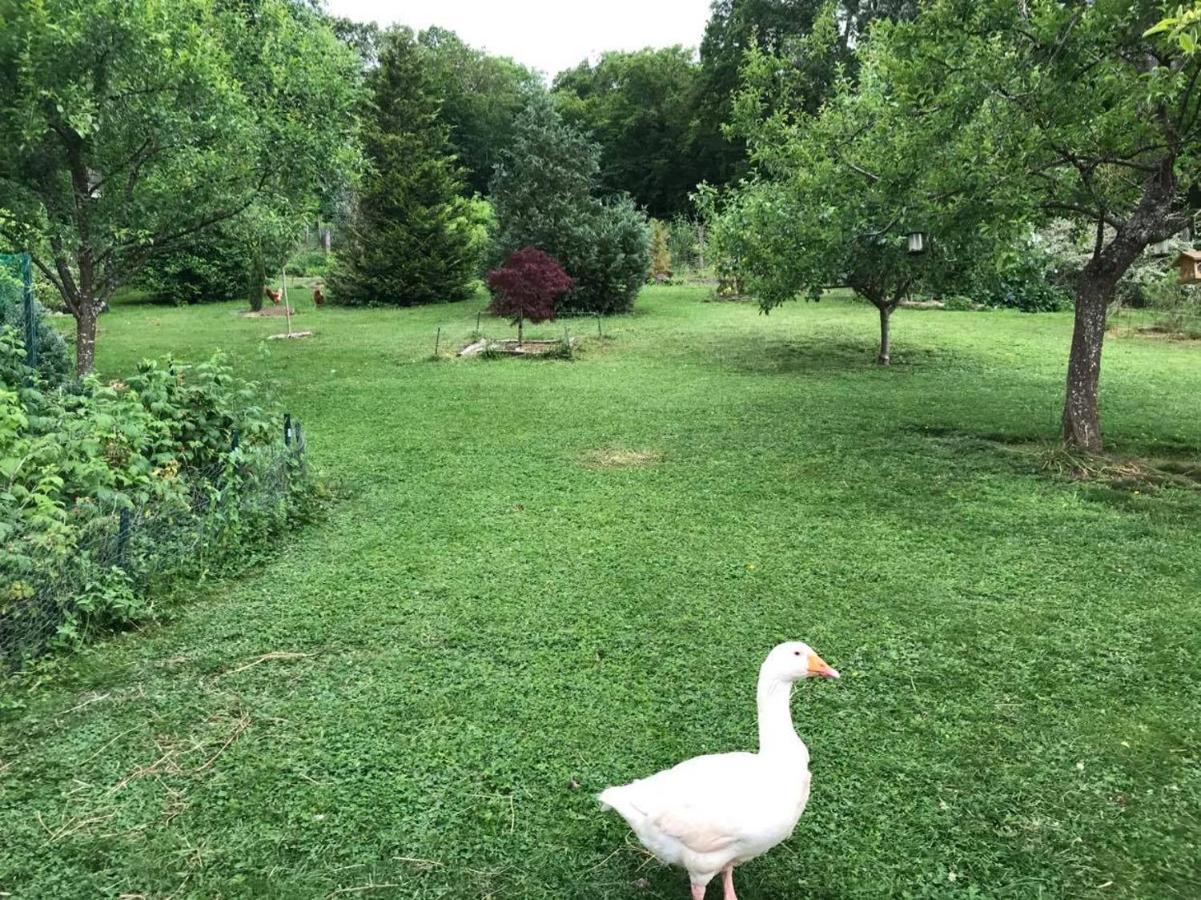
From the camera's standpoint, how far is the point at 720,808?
2.13 meters

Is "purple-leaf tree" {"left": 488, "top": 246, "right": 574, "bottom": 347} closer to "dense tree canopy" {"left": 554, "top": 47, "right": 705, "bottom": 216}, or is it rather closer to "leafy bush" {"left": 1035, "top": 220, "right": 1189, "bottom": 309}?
"leafy bush" {"left": 1035, "top": 220, "right": 1189, "bottom": 309}

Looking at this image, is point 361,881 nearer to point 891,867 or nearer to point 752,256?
point 891,867

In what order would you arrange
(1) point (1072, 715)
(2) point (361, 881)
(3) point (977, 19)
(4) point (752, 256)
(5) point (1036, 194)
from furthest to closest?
(4) point (752, 256)
(5) point (1036, 194)
(3) point (977, 19)
(1) point (1072, 715)
(2) point (361, 881)

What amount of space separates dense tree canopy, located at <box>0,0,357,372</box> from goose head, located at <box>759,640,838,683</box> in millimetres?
7450

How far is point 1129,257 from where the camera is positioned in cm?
624

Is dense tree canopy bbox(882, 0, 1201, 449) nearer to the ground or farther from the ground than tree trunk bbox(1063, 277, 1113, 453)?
farther from the ground

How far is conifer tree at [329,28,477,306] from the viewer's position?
21.2 metres

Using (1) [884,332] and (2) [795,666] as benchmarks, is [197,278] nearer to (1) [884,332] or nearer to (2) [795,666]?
(1) [884,332]

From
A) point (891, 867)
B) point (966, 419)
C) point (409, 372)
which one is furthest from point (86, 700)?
point (409, 372)

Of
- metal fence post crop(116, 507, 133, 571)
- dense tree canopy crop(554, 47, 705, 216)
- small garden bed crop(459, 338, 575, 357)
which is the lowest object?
metal fence post crop(116, 507, 133, 571)

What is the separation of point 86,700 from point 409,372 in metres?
8.74

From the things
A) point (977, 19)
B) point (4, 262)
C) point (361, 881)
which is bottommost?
point (361, 881)

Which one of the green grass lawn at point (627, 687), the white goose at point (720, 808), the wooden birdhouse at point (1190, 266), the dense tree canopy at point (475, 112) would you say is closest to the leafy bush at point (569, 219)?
the wooden birdhouse at point (1190, 266)

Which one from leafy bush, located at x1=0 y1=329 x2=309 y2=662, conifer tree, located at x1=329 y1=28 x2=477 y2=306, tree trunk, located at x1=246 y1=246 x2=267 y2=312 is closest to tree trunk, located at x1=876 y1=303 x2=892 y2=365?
leafy bush, located at x1=0 y1=329 x2=309 y2=662
